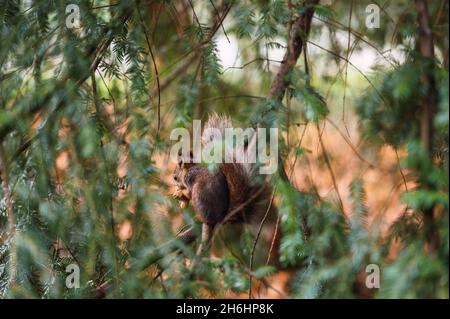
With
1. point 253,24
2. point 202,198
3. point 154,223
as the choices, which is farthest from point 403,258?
point 202,198

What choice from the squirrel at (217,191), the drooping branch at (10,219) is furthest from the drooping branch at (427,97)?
the squirrel at (217,191)

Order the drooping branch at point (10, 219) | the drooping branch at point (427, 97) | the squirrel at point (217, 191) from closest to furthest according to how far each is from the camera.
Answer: the drooping branch at point (427, 97), the drooping branch at point (10, 219), the squirrel at point (217, 191)

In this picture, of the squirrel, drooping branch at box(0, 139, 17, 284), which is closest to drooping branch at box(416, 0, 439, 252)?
drooping branch at box(0, 139, 17, 284)

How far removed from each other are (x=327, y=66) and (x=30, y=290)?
50.8 inches

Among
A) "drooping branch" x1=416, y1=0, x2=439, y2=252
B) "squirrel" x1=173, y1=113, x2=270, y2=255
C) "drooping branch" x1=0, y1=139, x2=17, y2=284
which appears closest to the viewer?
"drooping branch" x1=416, y1=0, x2=439, y2=252

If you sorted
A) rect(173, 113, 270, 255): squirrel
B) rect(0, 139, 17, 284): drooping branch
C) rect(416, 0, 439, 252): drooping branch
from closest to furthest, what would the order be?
rect(416, 0, 439, 252): drooping branch → rect(0, 139, 17, 284): drooping branch → rect(173, 113, 270, 255): squirrel

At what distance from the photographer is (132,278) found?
129 cm

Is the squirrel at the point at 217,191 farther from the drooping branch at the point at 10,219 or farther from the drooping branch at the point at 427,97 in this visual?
the drooping branch at the point at 427,97

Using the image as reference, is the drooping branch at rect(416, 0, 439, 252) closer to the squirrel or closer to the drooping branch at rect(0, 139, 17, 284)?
the drooping branch at rect(0, 139, 17, 284)

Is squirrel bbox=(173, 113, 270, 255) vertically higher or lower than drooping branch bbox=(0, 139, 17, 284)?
higher

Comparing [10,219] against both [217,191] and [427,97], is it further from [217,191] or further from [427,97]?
[217,191]

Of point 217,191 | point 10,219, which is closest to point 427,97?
point 10,219

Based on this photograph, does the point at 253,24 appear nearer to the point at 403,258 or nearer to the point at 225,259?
the point at 225,259
